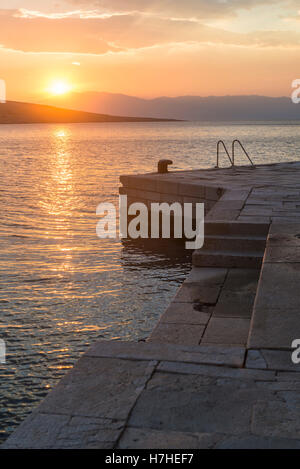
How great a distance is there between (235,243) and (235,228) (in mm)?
364

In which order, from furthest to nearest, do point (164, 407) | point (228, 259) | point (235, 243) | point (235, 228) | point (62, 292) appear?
point (62, 292), point (235, 228), point (235, 243), point (228, 259), point (164, 407)

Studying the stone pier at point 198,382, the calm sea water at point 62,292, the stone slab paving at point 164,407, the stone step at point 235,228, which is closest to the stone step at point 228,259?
the stone step at point 235,228

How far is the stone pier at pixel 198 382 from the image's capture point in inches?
110

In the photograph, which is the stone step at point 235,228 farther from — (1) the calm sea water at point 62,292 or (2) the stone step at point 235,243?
(1) the calm sea water at point 62,292

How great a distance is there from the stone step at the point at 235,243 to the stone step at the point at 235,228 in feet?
0.38

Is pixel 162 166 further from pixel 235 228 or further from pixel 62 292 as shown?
pixel 235 228

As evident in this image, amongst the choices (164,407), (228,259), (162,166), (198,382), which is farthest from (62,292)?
(162,166)

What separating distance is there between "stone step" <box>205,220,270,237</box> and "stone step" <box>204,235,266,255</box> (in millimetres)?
115

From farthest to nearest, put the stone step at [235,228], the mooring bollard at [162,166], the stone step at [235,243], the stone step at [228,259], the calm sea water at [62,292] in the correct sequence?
1. the mooring bollard at [162,166]
2. the stone step at [235,228]
3. the stone step at [235,243]
4. the stone step at [228,259]
5. the calm sea water at [62,292]

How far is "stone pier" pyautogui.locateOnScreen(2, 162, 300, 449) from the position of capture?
9.16 ft

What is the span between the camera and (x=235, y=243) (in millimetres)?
7363

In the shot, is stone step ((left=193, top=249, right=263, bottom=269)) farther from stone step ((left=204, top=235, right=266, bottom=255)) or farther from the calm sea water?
the calm sea water

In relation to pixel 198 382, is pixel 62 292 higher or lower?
lower

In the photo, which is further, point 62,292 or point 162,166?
point 162,166
